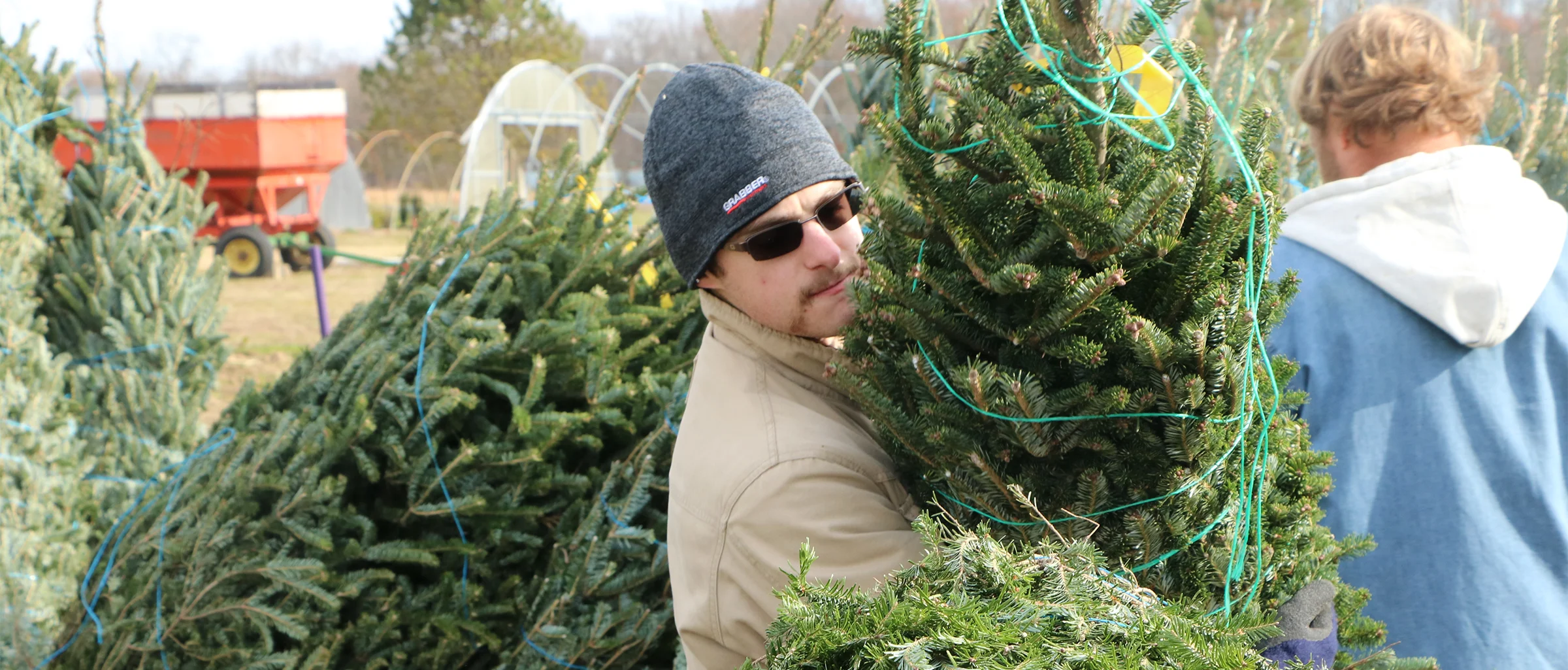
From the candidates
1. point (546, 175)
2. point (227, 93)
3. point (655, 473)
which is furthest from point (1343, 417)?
point (227, 93)

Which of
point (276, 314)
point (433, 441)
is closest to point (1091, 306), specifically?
point (433, 441)

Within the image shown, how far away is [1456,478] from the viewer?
1.84 m

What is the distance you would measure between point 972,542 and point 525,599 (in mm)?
1802

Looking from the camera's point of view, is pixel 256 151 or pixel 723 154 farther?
pixel 256 151

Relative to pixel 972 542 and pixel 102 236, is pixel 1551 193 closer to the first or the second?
pixel 972 542

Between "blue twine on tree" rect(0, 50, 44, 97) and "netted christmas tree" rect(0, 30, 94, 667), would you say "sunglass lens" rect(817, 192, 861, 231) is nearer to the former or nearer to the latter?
"netted christmas tree" rect(0, 30, 94, 667)

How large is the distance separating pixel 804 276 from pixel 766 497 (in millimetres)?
389

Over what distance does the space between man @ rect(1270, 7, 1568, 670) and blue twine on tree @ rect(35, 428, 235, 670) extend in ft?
8.76

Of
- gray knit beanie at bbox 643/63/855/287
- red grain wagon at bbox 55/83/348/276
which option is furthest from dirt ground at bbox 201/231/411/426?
gray knit beanie at bbox 643/63/855/287

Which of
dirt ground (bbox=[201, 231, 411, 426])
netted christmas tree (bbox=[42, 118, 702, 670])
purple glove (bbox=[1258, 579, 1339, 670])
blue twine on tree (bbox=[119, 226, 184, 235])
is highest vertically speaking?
blue twine on tree (bbox=[119, 226, 184, 235])

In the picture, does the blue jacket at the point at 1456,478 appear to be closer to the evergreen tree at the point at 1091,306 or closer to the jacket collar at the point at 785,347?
the evergreen tree at the point at 1091,306

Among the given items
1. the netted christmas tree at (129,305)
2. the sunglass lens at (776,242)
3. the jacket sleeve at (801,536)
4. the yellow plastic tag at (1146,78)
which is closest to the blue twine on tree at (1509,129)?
the yellow plastic tag at (1146,78)

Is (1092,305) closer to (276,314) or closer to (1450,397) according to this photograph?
(1450,397)

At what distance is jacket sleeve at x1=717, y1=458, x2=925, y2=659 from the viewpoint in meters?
1.39
